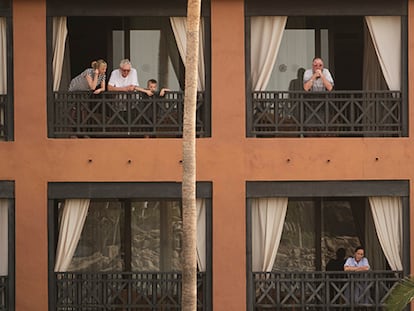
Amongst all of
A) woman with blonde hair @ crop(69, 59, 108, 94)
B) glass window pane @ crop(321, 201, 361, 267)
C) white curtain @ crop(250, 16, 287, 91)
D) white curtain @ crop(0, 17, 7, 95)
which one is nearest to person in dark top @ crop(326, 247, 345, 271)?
glass window pane @ crop(321, 201, 361, 267)

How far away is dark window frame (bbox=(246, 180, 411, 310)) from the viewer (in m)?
19.0

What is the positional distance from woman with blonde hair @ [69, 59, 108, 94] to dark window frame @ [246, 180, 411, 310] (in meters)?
3.10

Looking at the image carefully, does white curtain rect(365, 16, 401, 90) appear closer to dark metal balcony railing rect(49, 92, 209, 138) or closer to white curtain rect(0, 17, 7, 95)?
dark metal balcony railing rect(49, 92, 209, 138)

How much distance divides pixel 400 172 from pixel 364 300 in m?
2.31

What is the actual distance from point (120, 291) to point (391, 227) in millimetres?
4859

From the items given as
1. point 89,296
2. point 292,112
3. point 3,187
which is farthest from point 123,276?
point 292,112

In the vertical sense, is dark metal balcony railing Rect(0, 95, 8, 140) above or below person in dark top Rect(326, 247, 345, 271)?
above

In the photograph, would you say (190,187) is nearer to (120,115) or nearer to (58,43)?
(120,115)

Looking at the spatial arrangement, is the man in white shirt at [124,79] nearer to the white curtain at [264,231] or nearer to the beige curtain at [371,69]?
the white curtain at [264,231]

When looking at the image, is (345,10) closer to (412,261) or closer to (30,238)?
(412,261)

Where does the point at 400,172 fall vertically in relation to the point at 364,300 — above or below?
above

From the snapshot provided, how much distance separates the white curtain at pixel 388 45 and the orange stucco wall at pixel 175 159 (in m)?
1.15

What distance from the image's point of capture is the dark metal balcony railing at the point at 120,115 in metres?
19.1

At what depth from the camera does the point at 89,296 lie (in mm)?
18953
